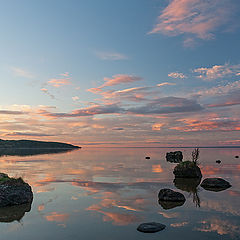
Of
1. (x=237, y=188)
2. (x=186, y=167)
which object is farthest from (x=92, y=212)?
(x=186, y=167)

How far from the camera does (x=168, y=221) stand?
14.2 metres

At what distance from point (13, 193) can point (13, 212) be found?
222 centimetres

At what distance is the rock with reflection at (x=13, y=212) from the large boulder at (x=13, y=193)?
1.65 feet

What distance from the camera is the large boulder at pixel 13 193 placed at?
18.0 m

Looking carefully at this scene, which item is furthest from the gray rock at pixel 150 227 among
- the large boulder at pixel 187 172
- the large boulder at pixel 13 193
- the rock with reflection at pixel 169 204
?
the large boulder at pixel 187 172

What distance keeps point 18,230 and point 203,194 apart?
16.3 metres

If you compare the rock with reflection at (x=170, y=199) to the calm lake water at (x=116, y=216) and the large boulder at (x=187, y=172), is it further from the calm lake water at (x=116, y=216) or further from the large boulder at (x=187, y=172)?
the large boulder at (x=187, y=172)

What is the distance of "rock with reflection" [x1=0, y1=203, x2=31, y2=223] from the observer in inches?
591

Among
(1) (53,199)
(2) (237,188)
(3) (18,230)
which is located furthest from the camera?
(2) (237,188)

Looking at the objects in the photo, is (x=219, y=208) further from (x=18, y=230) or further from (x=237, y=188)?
(x=18, y=230)

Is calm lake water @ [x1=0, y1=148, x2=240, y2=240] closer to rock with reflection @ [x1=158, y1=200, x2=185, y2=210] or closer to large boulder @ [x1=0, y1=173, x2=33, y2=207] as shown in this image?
rock with reflection @ [x1=158, y1=200, x2=185, y2=210]

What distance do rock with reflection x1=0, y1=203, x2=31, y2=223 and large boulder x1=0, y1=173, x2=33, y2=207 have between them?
50 cm

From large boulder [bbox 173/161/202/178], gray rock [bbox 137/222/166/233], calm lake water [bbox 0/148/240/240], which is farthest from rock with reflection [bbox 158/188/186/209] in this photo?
large boulder [bbox 173/161/202/178]

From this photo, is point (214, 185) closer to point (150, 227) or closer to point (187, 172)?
point (187, 172)
